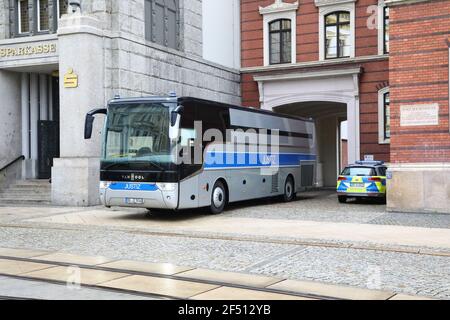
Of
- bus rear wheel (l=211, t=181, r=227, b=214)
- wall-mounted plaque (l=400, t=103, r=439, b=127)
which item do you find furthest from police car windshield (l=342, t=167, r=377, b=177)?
bus rear wheel (l=211, t=181, r=227, b=214)

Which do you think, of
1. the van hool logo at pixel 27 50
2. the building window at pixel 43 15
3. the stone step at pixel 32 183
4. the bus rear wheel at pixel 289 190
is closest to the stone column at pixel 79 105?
the van hool logo at pixel 27 50

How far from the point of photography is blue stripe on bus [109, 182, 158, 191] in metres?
14.6

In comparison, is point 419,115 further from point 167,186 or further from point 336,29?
point 336,29

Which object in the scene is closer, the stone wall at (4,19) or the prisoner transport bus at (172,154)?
the prisoner transport bus at (172,154)

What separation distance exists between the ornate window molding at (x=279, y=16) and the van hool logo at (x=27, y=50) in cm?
1066

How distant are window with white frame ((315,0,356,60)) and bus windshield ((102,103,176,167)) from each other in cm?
1337

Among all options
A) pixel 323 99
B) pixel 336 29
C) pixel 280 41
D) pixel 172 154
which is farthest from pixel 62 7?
pixel 336 29

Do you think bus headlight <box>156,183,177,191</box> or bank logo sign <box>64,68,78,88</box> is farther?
bank logo sign <box>64,68,78,88</box>

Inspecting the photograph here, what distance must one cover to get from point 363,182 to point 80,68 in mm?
10146

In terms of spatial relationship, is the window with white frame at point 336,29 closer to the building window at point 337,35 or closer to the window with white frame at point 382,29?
the building window at point 337,35

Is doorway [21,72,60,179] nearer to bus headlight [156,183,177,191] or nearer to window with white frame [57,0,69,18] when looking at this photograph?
window with white frame [57,0,69,18]

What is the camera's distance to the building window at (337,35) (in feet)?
85.1

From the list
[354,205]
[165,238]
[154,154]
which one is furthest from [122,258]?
[354,205]

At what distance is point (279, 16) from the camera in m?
27.3
